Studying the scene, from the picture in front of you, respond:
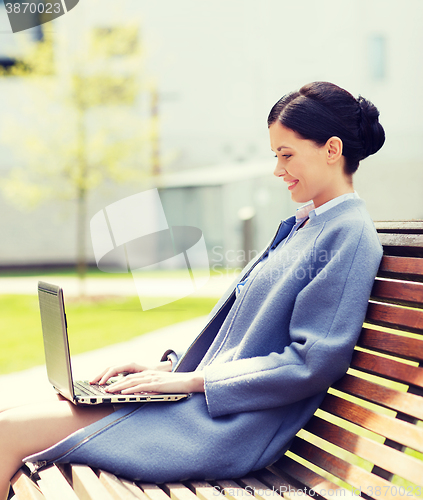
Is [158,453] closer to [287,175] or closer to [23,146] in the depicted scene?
[287,175]

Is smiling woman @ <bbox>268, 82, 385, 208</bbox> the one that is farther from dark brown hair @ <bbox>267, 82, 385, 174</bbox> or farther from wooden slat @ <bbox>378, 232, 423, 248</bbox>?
wooden slat @ <bbox>378, 232, 423, 248</bbox>

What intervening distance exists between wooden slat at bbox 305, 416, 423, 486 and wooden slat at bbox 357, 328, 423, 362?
0.91 feet

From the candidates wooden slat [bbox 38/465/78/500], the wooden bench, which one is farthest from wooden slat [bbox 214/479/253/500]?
wooden slat [bbox 38/465/78/500]

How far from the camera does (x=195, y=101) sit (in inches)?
621

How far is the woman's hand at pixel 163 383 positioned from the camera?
181 centimetres

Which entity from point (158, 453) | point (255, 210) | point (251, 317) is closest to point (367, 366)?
point (251, 317)

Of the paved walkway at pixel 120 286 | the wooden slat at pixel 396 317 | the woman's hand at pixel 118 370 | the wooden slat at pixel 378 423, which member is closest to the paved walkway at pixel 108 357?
Answer: the woman's hand at pixel 118 370

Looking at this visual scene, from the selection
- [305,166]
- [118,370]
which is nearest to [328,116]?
[305,166]

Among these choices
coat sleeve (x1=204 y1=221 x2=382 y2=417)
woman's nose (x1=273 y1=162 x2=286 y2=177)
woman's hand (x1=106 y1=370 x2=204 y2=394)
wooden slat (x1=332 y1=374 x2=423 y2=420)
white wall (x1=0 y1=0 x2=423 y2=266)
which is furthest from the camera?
white wall (x1=0 y1=0 x2=423 y2=266)

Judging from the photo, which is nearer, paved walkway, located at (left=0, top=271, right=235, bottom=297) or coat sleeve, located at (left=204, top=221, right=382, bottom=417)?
coat sleeve, located at (left=204, top=221, right=382, bottom=417)

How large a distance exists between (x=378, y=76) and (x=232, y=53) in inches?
161

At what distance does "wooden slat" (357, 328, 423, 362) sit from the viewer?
1.68 meters

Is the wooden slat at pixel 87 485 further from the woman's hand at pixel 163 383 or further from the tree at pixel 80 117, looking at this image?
the tree at pixel 80 117

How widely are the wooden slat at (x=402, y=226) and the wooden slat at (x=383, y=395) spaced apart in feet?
1.87
